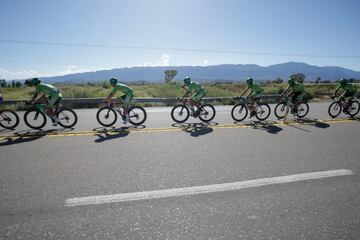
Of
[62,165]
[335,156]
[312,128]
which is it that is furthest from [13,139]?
[312,128]

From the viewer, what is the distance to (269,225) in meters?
3.12

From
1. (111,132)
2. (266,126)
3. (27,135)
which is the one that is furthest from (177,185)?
(266,126)

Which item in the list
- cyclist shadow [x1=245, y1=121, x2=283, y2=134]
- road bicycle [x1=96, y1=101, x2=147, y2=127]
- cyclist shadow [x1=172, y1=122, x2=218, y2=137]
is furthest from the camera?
road bicycle [x1=96, y1=101, x2=147, y2=127]

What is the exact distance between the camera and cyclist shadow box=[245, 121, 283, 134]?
339 inches

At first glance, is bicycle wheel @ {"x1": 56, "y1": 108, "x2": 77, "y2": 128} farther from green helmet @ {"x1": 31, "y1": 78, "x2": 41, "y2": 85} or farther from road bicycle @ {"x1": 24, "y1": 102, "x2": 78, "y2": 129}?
green helmet @ {"x1": 31, "y1": 78, "x2": 41, "y2": 85}

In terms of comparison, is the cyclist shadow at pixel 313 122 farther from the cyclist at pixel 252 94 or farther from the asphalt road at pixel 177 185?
the cyclist at pixel 252 94

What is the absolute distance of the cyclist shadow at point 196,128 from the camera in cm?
819

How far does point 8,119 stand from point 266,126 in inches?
361

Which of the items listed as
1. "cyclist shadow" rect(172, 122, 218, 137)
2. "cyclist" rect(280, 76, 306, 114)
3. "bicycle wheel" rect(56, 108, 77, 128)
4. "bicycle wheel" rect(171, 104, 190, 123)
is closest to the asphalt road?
"cyclist shadow" rect(172, 122, 218, 137)

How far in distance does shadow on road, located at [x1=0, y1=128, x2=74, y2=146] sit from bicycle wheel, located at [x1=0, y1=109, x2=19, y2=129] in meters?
0.98

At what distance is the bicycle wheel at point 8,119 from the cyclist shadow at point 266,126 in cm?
837

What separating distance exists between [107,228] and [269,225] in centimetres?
197

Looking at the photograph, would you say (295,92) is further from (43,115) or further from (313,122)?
(43,115)

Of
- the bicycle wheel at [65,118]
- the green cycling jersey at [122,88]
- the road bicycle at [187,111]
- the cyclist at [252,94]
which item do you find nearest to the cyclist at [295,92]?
the cyclist at [252,94]
